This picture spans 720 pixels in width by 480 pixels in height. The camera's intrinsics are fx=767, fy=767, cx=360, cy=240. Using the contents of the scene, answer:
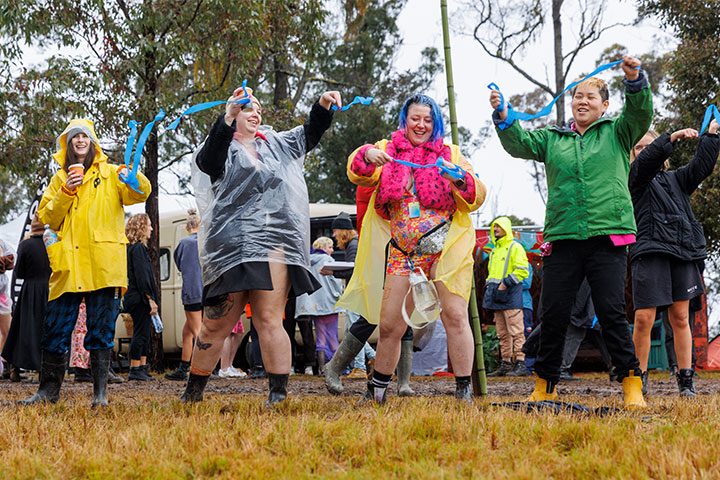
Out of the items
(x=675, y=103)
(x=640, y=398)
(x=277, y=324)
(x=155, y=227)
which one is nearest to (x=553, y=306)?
(x=640, y=398)

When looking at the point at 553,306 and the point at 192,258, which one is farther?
the point at 192,258

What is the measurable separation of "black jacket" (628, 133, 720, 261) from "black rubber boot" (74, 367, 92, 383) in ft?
20.5

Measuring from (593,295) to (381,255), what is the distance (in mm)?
1338

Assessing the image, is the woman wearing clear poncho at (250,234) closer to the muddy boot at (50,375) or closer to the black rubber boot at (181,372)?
the muddy boot at (50,375)

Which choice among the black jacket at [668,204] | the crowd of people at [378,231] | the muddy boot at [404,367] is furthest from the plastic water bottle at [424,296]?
the black jacket at [668,204]

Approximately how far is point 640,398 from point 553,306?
0.74 m

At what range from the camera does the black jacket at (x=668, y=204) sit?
18.4ft

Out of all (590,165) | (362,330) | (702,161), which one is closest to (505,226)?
(702,161)

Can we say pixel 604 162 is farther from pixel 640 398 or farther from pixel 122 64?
pixel 122 64

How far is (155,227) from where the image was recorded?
12.3 m

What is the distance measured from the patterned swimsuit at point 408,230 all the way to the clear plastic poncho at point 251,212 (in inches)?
22.4

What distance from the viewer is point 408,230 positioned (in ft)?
15.1

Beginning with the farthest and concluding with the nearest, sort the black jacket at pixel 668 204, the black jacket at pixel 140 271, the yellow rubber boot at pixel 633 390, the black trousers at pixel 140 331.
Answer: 1. the black trousers at pixel 140 331
2. the black jacket at pixel 140 271
3. the black jacket at pixel 668 204
4. the yellow rubber boot at pixel 633 390

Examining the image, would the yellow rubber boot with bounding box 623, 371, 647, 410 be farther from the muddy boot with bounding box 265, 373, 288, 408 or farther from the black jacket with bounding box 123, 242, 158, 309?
the black jacket with bounding box 123, 242, 158, 309
